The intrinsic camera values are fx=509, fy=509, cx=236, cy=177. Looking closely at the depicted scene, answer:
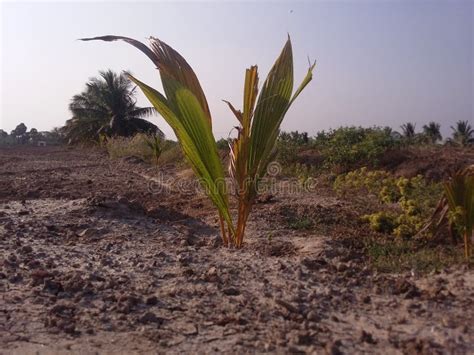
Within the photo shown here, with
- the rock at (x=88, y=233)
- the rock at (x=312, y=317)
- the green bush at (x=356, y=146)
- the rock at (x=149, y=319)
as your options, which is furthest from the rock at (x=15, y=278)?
the green bush at (x=356, y=146)

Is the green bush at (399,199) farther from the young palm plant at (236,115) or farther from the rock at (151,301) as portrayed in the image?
the rock at (151,301)

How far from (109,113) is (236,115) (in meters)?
21.7

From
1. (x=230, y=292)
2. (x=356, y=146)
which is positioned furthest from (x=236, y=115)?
(x=356, y=146)

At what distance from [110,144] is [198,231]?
1394cm

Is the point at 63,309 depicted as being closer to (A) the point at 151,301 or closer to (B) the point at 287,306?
(A) the point at 151,301

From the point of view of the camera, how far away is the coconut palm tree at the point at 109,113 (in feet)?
77.8

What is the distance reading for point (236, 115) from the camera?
3.32 meters

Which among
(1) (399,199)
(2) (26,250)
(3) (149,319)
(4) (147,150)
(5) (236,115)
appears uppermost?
(4) (147,150)

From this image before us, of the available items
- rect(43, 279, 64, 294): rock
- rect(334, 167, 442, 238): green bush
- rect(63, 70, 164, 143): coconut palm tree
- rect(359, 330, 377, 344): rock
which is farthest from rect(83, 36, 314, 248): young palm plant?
rect(63, 70, 164, 143): coconut palm tree

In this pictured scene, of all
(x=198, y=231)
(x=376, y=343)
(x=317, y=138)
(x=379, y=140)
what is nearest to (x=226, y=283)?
(x=376, y=343)

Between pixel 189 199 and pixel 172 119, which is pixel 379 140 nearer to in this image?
pixel 189 199

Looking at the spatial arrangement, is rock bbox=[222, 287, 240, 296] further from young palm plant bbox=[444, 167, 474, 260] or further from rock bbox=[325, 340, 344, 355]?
young palm plant bbox=[444, 167, 474, 260]

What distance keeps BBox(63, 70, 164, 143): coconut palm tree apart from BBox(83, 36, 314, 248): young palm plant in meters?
20.3

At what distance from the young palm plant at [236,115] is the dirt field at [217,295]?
43 cm
